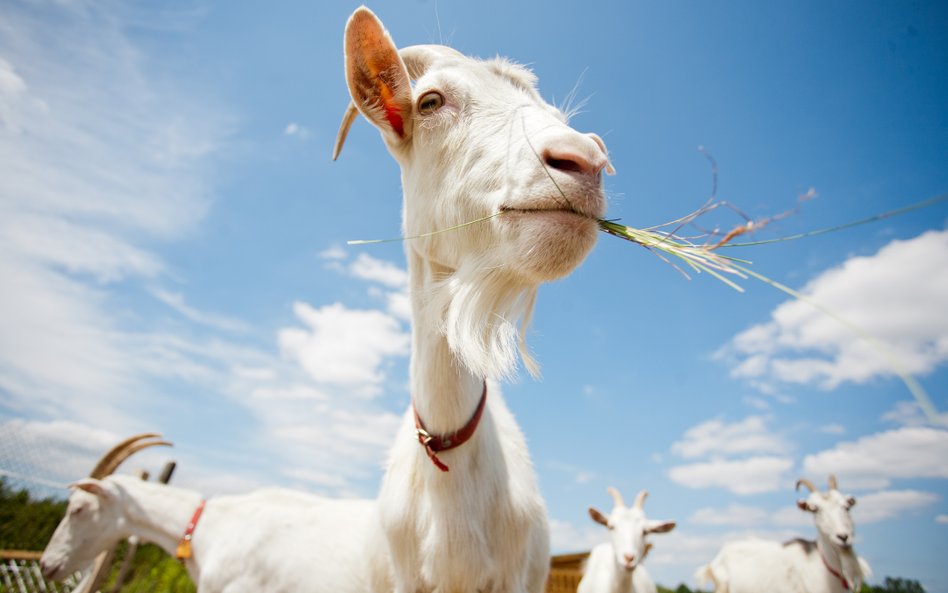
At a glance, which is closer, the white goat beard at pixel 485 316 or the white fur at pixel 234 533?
the white goat beard at pixel 485 316

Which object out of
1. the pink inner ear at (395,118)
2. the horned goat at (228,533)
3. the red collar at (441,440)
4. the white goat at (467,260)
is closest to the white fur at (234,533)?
the horned goat at (228,533)

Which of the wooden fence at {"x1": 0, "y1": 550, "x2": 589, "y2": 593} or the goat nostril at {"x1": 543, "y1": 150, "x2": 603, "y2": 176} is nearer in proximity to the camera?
the goat nostril at {"x1": 543, "y1": 150, "x2": 603, "y2": 176}

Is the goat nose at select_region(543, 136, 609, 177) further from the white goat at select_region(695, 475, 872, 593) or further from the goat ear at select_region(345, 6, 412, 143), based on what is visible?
the white goat at select_region(695, 475, 872, 593)

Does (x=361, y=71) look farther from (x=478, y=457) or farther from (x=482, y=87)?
(x=478, y=457)

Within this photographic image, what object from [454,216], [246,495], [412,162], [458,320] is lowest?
[246,495]

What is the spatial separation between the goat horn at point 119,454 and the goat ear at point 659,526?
7.10 m

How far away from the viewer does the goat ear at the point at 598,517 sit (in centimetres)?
749

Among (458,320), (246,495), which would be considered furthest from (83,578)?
(458,320)

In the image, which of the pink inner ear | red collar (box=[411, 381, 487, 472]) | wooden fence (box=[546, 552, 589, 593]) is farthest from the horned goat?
wooden fence (box=[546, 552, 589, 593])

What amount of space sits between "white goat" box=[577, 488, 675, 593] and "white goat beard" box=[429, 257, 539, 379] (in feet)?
19.9

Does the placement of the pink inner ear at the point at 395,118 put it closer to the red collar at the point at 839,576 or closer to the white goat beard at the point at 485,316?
the white goat beard at the point at 485,316

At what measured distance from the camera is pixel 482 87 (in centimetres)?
174

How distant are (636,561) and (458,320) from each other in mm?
6347

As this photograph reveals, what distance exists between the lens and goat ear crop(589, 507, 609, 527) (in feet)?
24.6
